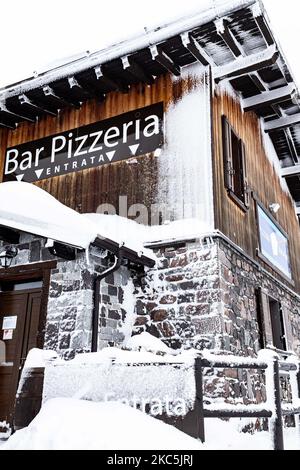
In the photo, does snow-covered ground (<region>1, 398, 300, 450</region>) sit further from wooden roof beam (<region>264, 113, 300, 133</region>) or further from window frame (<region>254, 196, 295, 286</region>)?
wooden roof beam (<region>264, 113, 300, 133</region>)

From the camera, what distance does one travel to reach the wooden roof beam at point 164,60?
7.30m

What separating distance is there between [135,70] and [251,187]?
317 centimetres

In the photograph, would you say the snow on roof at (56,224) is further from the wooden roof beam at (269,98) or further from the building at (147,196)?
the wooden roof beam at (269,98)

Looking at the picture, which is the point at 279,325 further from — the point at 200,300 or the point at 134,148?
the point at 134,148

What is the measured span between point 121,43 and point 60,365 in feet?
17.2

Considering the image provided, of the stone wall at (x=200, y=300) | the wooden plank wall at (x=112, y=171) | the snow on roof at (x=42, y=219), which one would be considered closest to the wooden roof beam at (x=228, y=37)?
the wooden plank wall at (x=112, y=171)

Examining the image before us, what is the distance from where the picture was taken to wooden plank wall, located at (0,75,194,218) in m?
7.80

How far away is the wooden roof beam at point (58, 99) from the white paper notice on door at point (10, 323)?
13.7 feet

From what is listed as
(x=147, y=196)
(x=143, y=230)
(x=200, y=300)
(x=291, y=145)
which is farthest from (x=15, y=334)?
(x=291, y=145)

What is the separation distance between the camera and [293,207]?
1305cm

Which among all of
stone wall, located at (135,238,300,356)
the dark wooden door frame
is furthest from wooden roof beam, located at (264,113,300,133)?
the dark wooden door frame

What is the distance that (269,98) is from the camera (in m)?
9.05
